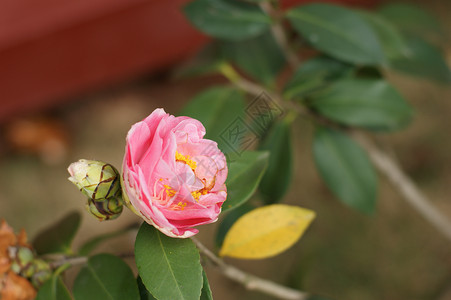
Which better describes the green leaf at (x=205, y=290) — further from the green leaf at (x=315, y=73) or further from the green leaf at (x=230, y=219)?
the green leaf at (x=315, y=73)

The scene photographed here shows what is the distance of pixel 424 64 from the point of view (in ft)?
3.64

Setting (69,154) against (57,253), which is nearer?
(57,253)

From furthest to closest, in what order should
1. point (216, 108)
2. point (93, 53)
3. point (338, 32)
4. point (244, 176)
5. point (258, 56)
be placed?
1. point (93, 53)
2. point (258, 56)
3. point (216, 108)
4. point (338, 32)
5. point (244, 176)

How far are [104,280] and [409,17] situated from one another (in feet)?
3.04

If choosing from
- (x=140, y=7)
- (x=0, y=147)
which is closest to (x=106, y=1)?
(x=140, y=7)

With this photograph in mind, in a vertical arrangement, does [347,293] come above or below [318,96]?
below

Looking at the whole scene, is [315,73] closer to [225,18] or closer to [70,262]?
[225,18]

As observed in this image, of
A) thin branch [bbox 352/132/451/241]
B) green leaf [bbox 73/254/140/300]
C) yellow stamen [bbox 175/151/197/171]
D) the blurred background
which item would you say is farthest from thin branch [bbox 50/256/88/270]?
the blurred background

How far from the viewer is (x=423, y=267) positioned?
159 centimetres

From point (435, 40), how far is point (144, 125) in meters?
1.61

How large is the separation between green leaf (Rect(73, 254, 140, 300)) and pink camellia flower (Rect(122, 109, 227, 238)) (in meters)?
0.17

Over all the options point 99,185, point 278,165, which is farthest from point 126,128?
point 99,185

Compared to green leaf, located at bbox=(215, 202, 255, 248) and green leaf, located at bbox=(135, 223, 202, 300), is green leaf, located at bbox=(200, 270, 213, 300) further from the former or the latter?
green leaf, located at bbox=(215, 202, 255, 248)

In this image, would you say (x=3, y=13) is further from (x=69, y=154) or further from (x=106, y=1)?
(x=69, y=154)
